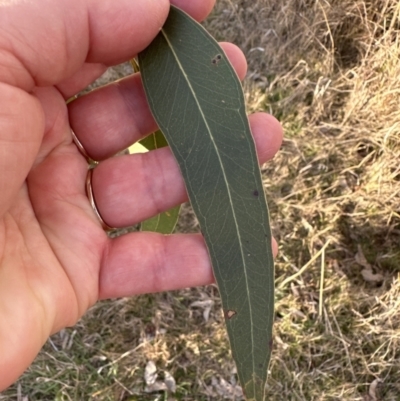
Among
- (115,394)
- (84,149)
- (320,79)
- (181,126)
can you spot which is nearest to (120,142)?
(84,149)

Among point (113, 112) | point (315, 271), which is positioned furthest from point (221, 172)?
point (315, 271)

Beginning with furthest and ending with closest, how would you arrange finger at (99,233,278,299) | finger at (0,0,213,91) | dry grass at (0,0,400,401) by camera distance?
dry grass at (0,0,400,401), finger at (99,233,278,299), finger at (0,0,213,91)

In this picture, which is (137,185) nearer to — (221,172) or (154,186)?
(154,186)

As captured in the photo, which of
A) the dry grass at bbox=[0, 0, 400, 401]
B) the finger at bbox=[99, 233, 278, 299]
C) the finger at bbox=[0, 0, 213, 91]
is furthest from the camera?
the dry grass at bbox=[0, 0, 400, 401]

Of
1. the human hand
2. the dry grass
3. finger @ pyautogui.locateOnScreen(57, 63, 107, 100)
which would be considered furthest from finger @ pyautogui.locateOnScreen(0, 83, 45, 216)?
the dry grass

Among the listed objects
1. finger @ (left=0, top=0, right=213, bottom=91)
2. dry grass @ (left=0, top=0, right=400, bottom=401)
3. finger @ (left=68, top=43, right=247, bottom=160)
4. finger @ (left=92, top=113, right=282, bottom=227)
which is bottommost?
dry grass @ (left=0, top=0, right=400, bottom=401)

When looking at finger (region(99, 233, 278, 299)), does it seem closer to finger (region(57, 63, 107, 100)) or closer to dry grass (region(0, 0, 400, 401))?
finger (region(57, 63, 107, 100))

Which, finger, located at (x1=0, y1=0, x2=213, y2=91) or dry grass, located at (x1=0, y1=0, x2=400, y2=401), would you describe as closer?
finger, located at (x1=0, y1=0, x2=213, y2=91)
